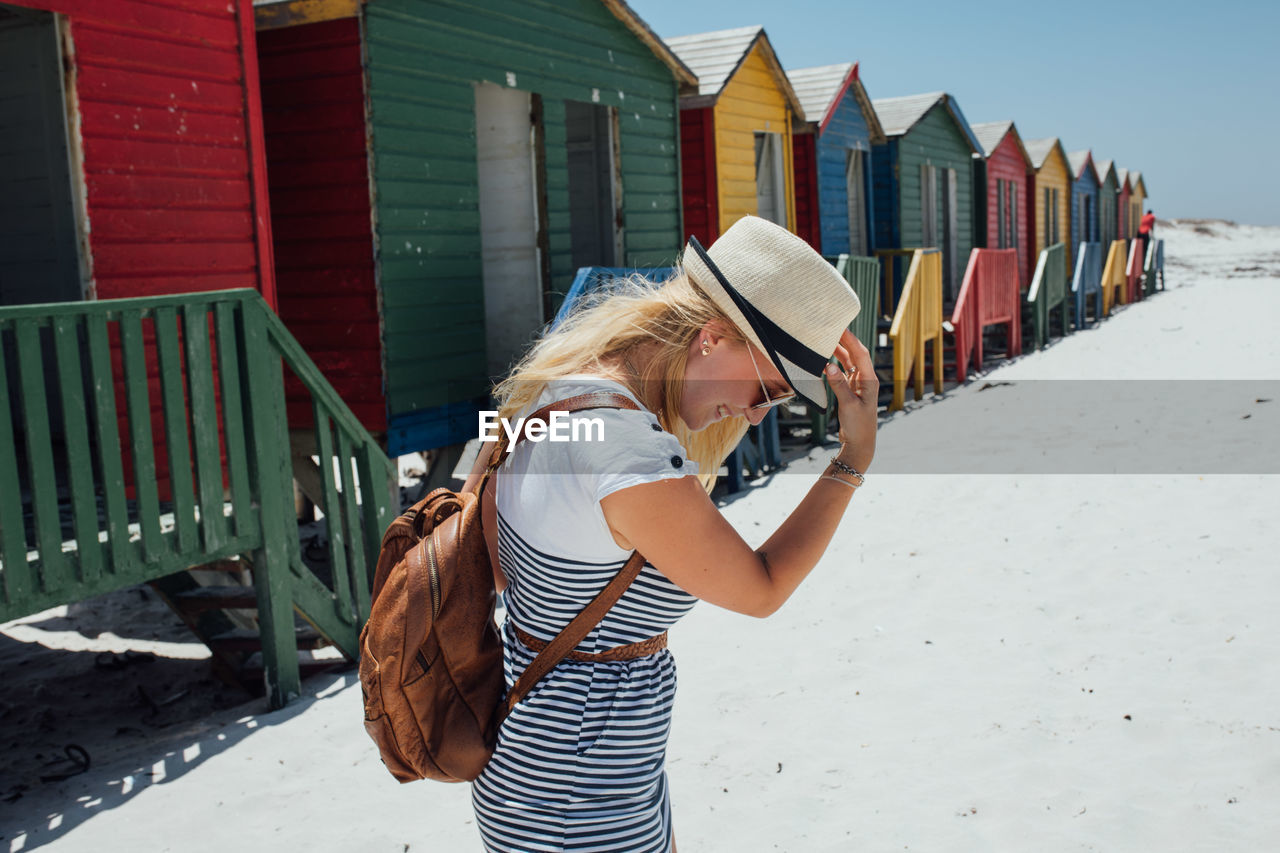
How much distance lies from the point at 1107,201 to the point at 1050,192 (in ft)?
28.4

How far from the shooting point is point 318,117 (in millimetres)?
7324

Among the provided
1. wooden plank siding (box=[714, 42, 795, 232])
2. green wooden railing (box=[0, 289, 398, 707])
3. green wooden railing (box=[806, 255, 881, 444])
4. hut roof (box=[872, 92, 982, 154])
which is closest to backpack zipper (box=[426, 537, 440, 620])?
green wooden railing (box=[0, 289, 398, 707])

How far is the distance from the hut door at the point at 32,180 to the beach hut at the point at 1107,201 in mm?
30600

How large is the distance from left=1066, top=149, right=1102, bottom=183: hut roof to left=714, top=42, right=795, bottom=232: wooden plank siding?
60.1ft

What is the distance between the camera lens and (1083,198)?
1212 inches

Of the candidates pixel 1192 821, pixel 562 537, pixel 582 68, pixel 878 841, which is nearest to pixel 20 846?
pixel 878 841

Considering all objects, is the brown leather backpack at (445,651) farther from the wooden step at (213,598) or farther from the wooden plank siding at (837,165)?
the wooden plank siding at (837,165)

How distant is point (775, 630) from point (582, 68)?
558cm

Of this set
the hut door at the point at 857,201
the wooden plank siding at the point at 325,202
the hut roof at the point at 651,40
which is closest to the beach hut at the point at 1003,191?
the hut door at the point at 857,201

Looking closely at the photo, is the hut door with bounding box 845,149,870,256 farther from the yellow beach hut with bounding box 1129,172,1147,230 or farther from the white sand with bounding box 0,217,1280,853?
the yellow beach hut with bounding box 1129,172,1147,230

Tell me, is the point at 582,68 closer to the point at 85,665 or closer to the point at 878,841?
the point at 85,665

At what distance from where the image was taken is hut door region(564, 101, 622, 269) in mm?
9898

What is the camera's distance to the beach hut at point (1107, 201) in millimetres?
32906

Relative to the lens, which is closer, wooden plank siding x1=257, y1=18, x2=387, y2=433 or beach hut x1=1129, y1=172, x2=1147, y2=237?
wooden plank siding x1=257, y1=18, x2=387, y2=433
